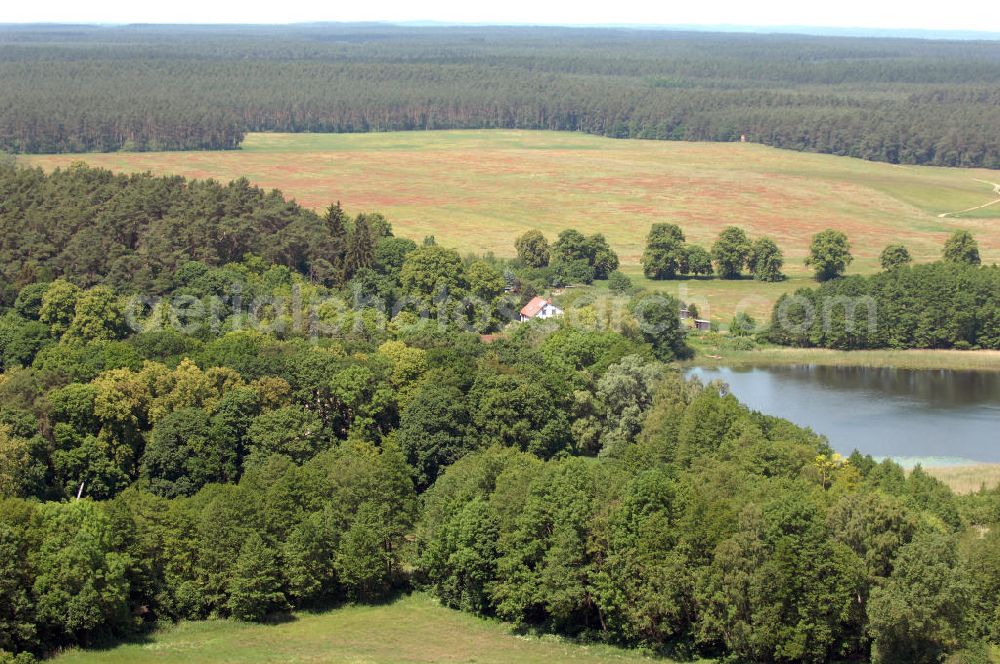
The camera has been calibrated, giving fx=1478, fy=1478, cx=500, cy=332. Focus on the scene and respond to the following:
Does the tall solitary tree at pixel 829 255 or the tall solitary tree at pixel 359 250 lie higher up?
the tall solitary tree at pixel 359 250

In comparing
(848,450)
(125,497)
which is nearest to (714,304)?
(848,450)

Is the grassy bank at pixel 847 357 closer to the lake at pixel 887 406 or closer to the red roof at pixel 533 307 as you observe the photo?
the lake at pixel 887 406

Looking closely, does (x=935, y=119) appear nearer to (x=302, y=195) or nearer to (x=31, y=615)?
(x=302, y=195)

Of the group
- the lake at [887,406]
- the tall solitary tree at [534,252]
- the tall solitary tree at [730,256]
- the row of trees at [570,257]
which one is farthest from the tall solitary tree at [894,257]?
the tall solitary tree at [534,252]

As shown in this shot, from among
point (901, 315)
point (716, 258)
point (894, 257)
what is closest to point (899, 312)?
point (901, 315)

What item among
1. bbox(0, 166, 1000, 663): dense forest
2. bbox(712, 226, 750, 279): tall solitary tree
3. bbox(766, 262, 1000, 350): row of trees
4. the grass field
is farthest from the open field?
bbox(712, 226, 750, 279): tall solitary tree

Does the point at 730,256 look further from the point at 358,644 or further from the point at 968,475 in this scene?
the point at 358,644
